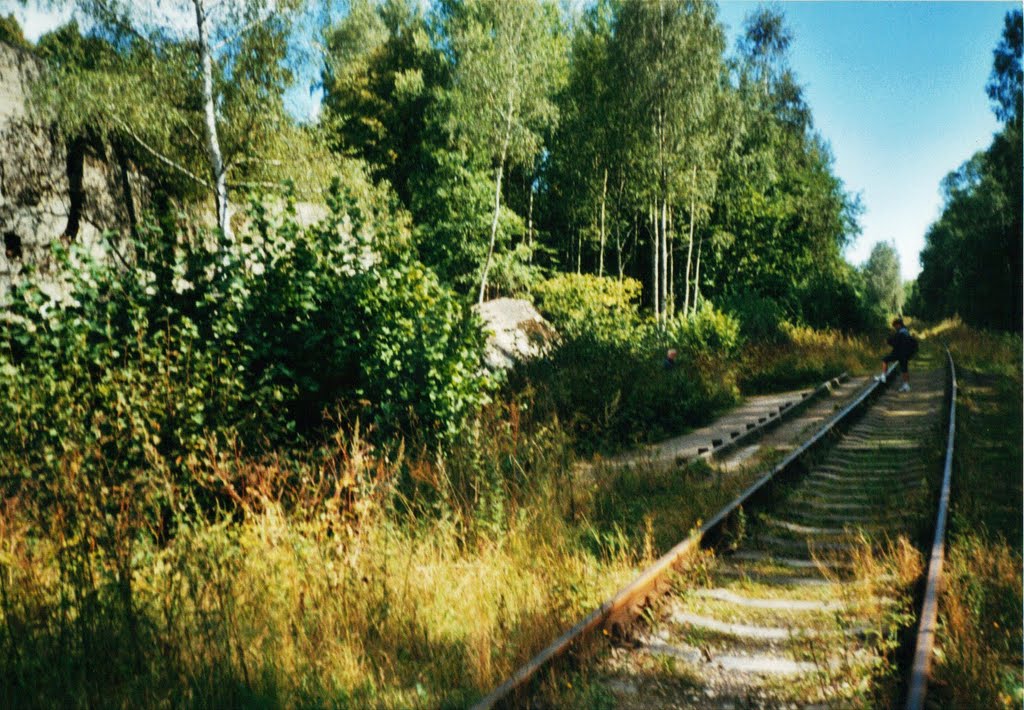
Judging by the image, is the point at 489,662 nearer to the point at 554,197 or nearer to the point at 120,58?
the point at 120,58

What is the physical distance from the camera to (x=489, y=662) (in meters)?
3.61

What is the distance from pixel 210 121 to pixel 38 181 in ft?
11.1

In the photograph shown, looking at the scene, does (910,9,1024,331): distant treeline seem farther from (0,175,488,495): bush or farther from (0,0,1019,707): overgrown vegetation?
(0,175,488,495): bush

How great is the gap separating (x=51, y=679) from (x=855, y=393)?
1675 centimetres

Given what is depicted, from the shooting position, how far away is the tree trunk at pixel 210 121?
586 inches

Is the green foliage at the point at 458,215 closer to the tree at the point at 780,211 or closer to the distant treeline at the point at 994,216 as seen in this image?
the tree at the point at 780,211

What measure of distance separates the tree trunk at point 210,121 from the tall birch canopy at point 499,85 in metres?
15.8

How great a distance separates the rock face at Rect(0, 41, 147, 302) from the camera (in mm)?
13086

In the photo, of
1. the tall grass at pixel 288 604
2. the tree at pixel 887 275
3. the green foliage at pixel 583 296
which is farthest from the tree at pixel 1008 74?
the tree at pixel 887 275

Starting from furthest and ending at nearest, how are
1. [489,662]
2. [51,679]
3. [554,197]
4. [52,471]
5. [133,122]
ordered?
[554,197], [133,122], [52,471], [489,662], [51,679]

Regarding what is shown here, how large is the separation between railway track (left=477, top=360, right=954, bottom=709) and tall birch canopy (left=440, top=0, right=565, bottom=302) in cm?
2507

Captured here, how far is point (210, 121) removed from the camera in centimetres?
1511

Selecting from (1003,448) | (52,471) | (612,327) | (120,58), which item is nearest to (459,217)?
(612,327)

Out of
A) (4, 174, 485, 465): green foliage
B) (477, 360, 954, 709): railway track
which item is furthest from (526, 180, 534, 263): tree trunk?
(477, 360, 954, 709): railway track
